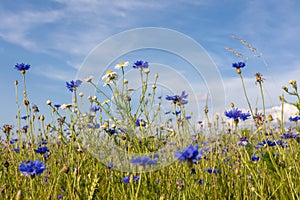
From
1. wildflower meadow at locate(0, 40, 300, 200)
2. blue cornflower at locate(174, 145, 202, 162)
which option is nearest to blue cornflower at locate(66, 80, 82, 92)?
wildflower meadow at locate(0, 40, 300, 200)

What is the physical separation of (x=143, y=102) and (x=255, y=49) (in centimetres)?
99

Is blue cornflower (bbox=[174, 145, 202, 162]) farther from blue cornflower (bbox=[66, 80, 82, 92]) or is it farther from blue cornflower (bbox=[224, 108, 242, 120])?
blue cornflower (bbox=[66, 80, 82, 92])

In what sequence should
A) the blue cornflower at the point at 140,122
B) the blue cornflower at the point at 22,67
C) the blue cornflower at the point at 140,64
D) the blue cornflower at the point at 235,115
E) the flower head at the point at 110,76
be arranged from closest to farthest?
the blue cornflower at the point at 235,115, the blue cornflower at the point at 140,122, the flower head at the point at 110,76, the blue cornflower at the point at 140,64, the blue cornflower at the point at 22,67

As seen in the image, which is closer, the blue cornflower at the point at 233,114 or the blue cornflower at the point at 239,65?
the blue cornflower at the point at 233,114

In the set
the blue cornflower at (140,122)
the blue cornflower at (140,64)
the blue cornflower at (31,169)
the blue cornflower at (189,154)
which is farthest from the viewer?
the blue cornflower at (140,64)

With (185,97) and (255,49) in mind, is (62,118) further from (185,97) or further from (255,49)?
(255,49)

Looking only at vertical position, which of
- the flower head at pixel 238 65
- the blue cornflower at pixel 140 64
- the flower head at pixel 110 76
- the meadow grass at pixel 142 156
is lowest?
the meadow grass at pixel 142 156

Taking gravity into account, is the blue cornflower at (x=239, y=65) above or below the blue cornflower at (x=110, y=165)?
above

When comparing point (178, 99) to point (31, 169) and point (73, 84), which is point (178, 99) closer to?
point (73, 84)

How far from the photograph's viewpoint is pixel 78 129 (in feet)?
8.75

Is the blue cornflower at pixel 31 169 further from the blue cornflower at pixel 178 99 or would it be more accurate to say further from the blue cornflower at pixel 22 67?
the blue cornflower at pixel 22 67

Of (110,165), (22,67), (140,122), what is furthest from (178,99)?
(22,67)

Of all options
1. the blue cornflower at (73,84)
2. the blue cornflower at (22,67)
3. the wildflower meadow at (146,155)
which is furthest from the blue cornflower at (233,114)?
the blue cornflower at (22,67)

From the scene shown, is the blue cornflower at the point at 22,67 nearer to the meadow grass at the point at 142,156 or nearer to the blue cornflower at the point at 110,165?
the meadow grass at the point at 142,156
